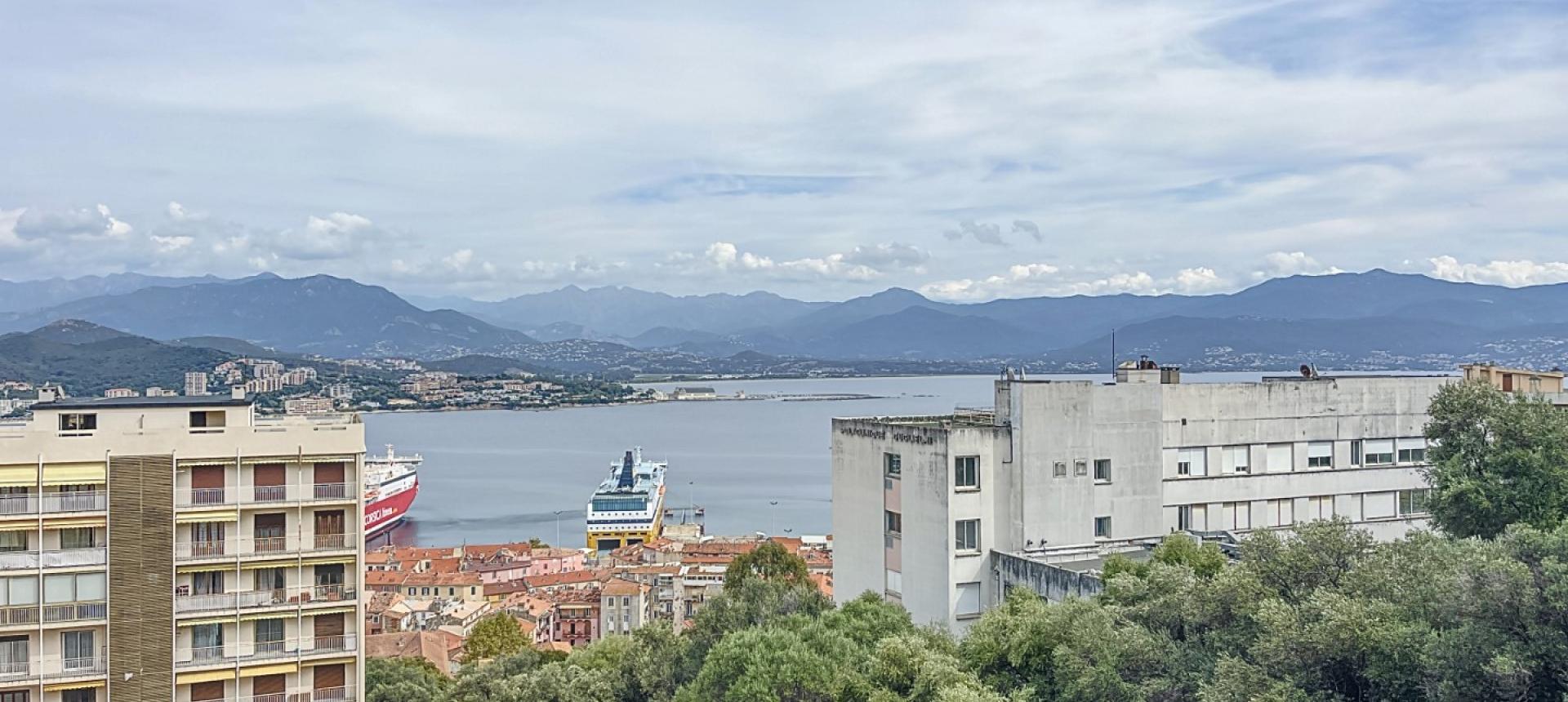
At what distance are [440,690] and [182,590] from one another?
13.8 meters

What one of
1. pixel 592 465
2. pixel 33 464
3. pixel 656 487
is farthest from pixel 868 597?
pixel 592 465

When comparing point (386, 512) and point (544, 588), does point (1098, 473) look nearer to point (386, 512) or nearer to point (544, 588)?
point (544, 588)

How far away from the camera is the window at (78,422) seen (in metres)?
21.0

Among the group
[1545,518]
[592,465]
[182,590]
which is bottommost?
[592,465]

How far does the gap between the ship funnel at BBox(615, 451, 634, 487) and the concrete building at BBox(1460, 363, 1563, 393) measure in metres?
81.7

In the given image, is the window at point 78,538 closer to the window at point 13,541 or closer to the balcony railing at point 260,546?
the window at point 13,541

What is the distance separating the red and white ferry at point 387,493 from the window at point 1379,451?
8269 cm

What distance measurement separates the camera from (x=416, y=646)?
49.2 metres

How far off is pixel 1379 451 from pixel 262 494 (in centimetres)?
2630

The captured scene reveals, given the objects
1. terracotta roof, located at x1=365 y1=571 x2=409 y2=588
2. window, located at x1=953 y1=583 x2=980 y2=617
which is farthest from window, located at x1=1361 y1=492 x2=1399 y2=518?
terracotta roof, located at x1=365 y1=571 x2=409 y2=588

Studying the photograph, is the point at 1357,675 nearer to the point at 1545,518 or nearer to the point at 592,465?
the point at 1545,518

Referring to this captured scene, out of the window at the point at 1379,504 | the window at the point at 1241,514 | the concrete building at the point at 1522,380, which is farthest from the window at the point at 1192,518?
the concrete building at the point at 1522,380

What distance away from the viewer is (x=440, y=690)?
109ft

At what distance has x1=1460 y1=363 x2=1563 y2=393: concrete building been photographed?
97.5ft
